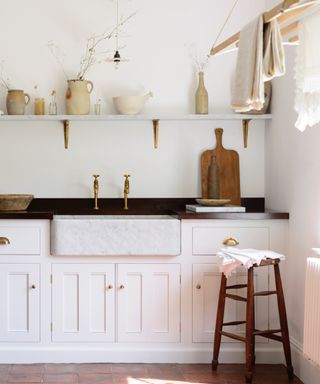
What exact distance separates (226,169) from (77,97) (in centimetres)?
114

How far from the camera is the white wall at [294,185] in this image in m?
3.69

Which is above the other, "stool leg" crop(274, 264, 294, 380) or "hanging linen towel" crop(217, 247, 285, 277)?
"hanging linen towel" crop(217, 247, 285, 277)

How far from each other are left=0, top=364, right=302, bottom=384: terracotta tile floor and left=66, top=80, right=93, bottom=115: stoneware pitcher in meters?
1.65

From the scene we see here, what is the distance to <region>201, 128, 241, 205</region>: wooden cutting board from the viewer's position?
465cm

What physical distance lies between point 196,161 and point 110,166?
1.97ft

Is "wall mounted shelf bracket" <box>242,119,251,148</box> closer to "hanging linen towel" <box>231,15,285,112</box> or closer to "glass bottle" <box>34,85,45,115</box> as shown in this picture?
"glass bottle" <box>34,85,45,115</box>

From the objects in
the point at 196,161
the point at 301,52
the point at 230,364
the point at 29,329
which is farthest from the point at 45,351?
the point at 301,52

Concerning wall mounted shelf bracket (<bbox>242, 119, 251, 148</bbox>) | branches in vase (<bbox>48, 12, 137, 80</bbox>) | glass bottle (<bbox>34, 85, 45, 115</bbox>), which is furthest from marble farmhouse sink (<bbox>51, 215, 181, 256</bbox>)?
branches in vase (<bbox>48, 12, 137, 80</bbox>)

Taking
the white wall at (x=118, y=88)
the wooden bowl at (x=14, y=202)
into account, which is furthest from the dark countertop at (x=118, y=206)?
the wooden bowl at (x=14, y=202)

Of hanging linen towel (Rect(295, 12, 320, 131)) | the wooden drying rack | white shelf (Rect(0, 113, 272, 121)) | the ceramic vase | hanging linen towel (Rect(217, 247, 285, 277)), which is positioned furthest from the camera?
the ceramic vase

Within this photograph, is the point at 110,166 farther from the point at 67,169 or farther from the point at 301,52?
the point at 301,52

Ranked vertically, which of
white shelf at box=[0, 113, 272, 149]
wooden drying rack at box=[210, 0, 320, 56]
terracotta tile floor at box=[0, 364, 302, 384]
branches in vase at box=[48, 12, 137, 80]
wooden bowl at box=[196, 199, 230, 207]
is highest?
branches in vase at box=[48, 12, 137, 80]

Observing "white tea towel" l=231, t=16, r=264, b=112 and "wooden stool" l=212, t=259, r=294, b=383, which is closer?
"white tea towel" l=231, t=16, r=264, b=112

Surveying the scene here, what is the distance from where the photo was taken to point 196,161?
15.4ft
